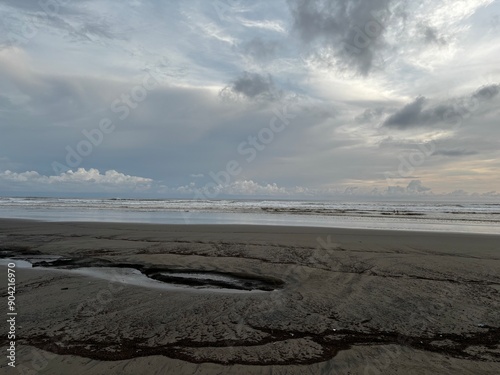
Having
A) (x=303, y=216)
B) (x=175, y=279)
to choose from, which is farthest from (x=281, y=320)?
(x=303, y=216)

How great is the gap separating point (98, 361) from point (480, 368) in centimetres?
537

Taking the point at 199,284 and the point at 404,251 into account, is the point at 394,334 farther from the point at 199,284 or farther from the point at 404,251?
the point at 404,251

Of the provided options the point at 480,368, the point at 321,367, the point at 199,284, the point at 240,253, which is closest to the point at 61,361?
the point at 321,367

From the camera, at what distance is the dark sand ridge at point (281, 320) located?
469 centimetres

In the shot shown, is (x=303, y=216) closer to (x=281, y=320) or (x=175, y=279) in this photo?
(x=175, y=279)

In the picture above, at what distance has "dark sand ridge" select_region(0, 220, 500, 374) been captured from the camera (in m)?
4.69

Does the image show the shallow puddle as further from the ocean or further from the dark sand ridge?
the ocean

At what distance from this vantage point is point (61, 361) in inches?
183

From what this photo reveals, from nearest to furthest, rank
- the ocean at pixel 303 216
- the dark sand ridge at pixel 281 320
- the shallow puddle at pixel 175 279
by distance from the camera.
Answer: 1. the dark sand ridge at pixel 281 320
2. the shallow puddle at pixel 175 279
3. the ocean at pixel 303 216

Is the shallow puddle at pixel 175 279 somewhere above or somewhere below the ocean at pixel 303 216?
below

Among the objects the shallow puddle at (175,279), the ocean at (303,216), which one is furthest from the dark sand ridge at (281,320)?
the ocean at (303,216)

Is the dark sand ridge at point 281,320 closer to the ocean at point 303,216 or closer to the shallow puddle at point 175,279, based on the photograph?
the shallow puddle at point 175,279

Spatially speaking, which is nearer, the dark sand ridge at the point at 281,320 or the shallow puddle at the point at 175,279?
the dark sand ridge at the point at 281,320

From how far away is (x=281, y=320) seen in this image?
6.19 metres
